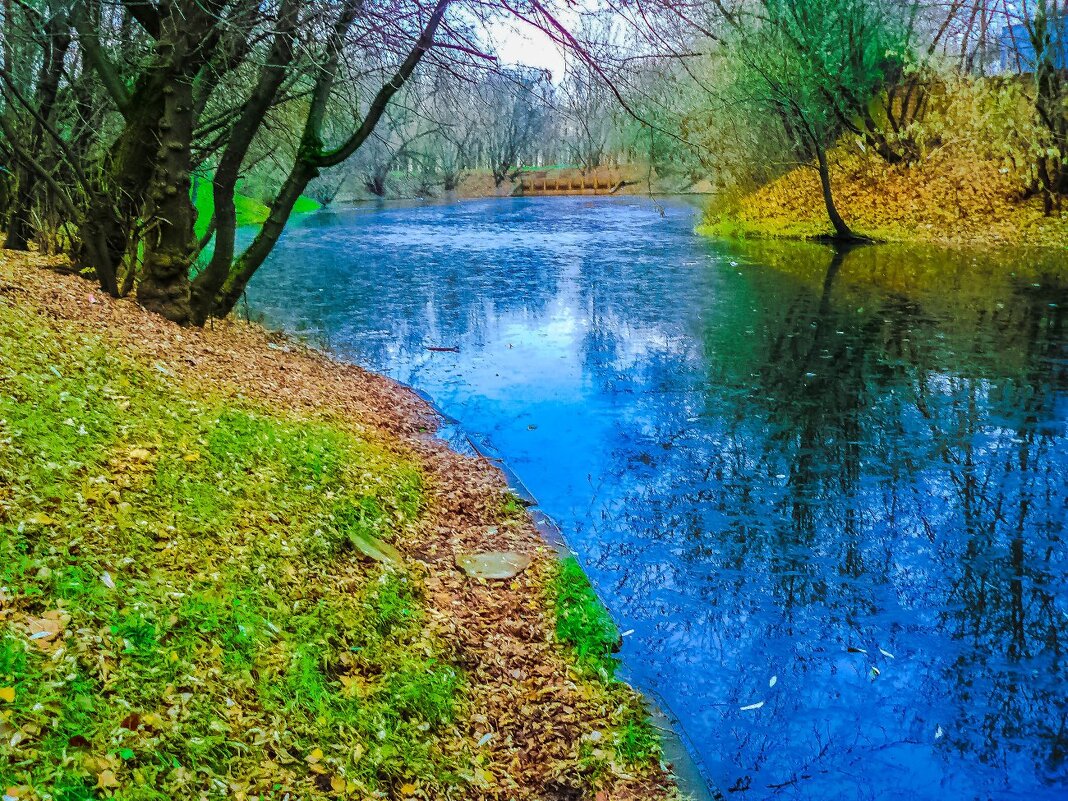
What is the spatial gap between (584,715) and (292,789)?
1734 millimetres

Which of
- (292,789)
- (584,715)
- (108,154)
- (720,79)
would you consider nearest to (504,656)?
(584,715)

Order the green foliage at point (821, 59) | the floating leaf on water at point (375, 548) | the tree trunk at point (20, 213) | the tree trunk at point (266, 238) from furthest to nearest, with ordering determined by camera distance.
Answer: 1. the green foliage at point (821, 59)
2. the tree trunk at point (20, 213)
3. the tree trunk at point (266, 238)
4. the floating leaf on water at point (375, 548)

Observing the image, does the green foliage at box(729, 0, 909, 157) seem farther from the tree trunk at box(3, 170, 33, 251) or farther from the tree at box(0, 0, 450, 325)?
the tree trunk at box(3, 170, 33, 251)

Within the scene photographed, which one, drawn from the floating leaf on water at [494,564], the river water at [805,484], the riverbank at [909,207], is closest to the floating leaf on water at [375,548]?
the floating leaf on water at [494,564]

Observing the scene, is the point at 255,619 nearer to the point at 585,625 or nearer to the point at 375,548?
the point at 375,548

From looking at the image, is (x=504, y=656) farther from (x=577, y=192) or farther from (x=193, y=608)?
(x=577, y=192)

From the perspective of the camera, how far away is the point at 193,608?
436 centimetres

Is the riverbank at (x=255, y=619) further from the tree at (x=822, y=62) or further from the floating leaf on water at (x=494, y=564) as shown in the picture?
the tree at (x=822, y=62)

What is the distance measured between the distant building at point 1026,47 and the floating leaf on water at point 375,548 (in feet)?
74.4

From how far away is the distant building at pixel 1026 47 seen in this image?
2112 cm

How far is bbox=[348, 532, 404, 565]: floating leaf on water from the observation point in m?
5.86

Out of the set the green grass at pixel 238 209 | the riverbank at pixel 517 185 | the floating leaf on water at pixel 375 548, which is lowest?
the floating leaf on water at pixel 375 548

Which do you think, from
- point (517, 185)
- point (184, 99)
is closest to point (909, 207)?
point (184, 99)

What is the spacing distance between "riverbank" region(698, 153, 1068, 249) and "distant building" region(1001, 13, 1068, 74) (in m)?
2.84
